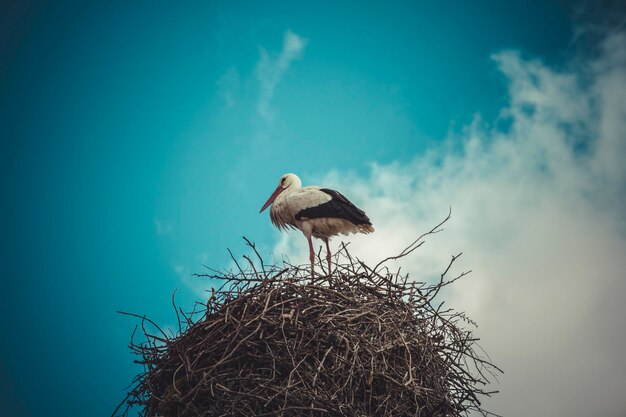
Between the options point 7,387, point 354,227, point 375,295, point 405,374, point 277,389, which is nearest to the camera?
point 277,389

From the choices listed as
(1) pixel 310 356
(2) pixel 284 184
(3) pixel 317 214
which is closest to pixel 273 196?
(2) pixel 284 184

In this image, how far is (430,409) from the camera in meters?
3.05

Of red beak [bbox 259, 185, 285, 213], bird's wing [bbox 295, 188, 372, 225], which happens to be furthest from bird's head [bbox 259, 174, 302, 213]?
bird's wing [bbox 295, 188, 372, 225]

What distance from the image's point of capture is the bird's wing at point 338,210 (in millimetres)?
5941

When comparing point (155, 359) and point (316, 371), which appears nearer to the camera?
point (316, 371)

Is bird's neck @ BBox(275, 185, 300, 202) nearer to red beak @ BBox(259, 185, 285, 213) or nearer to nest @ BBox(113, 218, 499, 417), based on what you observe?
red beak @ BBox(259, 185, 285, 213)

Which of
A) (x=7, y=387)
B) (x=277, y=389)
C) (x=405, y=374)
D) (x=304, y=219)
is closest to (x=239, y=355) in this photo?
(x=277, y=389)

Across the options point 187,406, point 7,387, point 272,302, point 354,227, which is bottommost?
point 187,406

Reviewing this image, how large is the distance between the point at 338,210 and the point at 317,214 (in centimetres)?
25

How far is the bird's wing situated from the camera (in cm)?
594

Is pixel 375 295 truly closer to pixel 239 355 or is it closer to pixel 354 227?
pixel 239 355

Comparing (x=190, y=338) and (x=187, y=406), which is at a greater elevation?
(x=190, y=338)

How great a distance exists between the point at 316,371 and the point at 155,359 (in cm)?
109

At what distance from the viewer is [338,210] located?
19.6 ft
